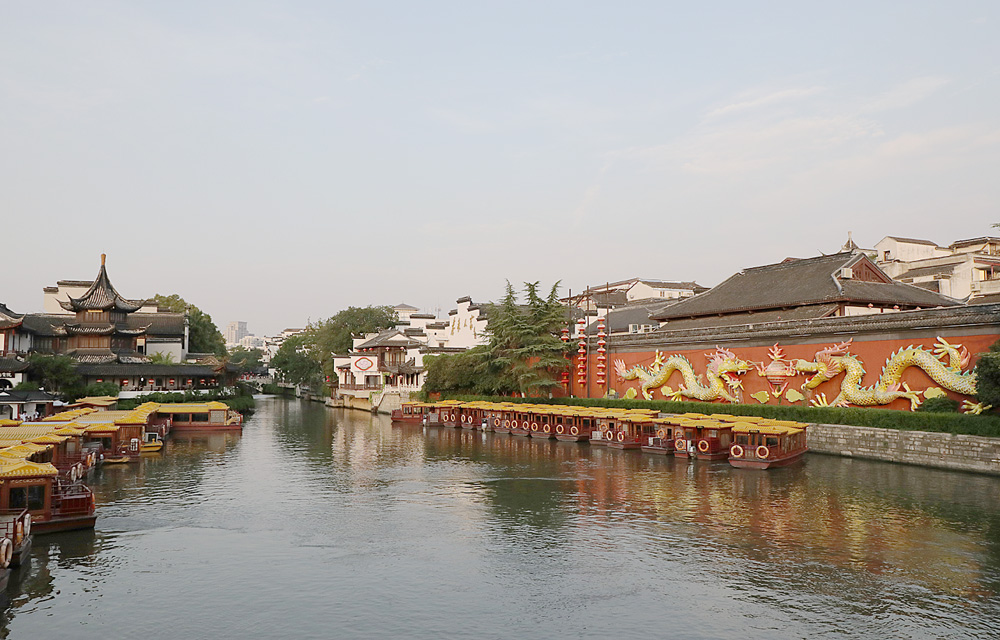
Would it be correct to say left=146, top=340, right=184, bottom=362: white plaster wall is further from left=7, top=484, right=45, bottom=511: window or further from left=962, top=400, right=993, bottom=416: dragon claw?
left=962, top=400, right=993, bottom=416: dragon claw

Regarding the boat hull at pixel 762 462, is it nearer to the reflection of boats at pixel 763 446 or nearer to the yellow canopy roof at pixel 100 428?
the reflection of boats at pixel 763 446

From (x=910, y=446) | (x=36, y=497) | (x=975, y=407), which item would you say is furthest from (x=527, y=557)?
(x=975, y=407)

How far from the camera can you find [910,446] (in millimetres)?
28844

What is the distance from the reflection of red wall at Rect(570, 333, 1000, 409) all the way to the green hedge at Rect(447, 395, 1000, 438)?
1.42m

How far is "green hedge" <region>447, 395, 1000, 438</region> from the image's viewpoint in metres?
27.0

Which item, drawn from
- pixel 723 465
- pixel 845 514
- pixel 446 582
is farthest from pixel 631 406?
pixel 446 582

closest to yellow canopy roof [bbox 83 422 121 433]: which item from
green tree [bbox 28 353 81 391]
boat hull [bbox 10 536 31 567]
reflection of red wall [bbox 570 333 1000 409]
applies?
boat hull [bbox 10 536 31 567]

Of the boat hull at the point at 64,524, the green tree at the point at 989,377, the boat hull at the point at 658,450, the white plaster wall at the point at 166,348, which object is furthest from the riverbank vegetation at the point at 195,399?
the green tree at the point at 989,377

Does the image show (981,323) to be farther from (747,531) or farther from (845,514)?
(747,531)

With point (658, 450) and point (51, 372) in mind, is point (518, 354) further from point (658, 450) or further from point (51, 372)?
point (51, 372)

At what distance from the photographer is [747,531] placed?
1931cm

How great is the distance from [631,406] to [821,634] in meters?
30.7

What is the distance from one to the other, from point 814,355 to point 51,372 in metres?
45.3

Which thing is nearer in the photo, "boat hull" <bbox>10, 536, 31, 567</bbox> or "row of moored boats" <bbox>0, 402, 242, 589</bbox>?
"boat hull" <bbox>10, 536, 31, 567</bbox>
